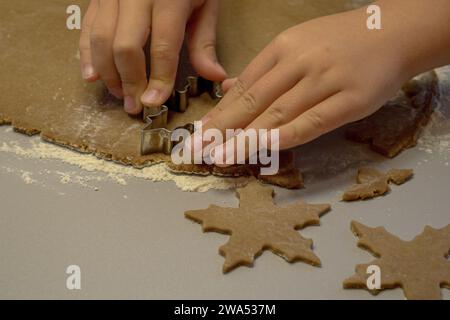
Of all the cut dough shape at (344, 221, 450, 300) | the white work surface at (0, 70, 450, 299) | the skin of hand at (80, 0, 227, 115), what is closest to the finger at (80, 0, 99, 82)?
the skin of hand at (80, 0, 227, 115)

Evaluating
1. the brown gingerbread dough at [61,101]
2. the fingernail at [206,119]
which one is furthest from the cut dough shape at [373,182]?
the fingernail at [206,119]

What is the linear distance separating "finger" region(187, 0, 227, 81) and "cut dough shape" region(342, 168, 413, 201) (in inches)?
17.0

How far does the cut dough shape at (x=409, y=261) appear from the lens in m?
1.06

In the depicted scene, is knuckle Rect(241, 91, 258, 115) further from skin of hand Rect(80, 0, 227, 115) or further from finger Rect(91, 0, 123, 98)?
finger Rect(91, 0, 123, 98)

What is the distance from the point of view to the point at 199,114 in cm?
145

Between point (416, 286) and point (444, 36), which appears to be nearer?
point (416, 286)

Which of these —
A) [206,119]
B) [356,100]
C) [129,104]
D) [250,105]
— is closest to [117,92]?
[129,104]

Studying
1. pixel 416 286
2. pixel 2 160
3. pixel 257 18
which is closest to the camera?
pixel 416 286

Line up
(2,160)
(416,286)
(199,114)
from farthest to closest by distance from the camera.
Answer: (199,114) < (2,160) < (416,286)

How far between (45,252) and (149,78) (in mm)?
511

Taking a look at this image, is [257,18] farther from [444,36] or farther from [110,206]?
[110,206]

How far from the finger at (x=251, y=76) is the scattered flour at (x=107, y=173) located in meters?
0.15

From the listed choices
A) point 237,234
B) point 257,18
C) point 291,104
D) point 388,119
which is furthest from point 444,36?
point 237,234

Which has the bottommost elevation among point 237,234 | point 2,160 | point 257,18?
point 237,234
